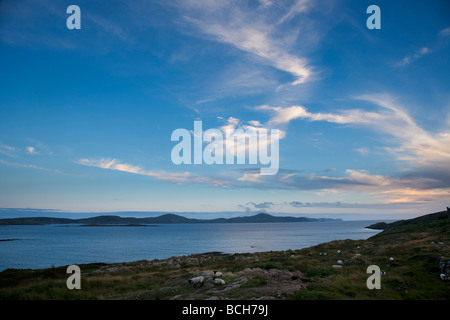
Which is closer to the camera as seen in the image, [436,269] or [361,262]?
[436,269]

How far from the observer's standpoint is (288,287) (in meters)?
17.4

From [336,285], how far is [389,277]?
566 centimetres

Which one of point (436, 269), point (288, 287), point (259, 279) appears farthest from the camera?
point (436, 269)

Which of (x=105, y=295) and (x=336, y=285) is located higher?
(x=336, y=285)

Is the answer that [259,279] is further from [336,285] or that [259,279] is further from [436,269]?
[436,269]

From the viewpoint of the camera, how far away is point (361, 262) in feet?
90.8
